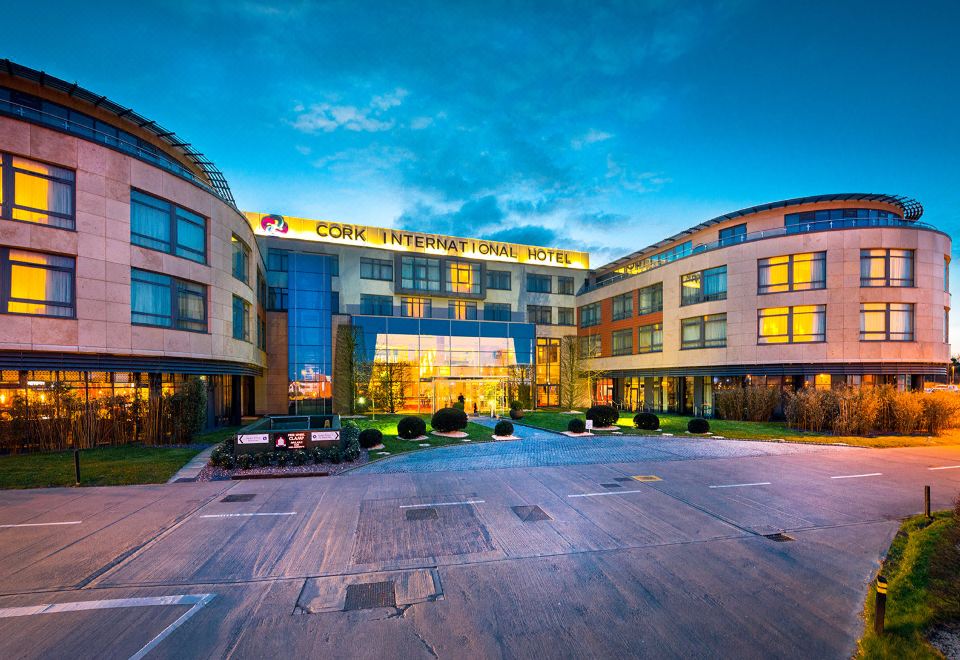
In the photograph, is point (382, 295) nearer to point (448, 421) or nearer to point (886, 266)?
point (448, 421)

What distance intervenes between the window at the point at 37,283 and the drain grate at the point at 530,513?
2102 cm

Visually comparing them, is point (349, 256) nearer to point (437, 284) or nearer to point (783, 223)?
point (437, 284)

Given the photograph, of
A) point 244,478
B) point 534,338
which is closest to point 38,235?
point 244,478

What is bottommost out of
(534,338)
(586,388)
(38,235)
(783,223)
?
(586,388)

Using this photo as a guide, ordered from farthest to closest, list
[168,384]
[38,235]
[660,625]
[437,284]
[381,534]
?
[437,284] → [168,384] → [38,235] → [381,534] → [660,625]

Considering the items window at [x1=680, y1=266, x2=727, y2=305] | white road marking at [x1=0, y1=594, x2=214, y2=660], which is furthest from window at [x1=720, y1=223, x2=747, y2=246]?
white road marking at [x1=0, y1=594, x2=214, y2=660]

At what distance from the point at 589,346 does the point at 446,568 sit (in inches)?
1704

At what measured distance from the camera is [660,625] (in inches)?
239

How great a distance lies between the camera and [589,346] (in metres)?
49.1

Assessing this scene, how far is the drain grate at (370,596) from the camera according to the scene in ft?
21.8

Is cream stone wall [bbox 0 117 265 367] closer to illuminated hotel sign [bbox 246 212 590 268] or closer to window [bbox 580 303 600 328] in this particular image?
illuminated hotel sign [bbox 246 212 590 268]

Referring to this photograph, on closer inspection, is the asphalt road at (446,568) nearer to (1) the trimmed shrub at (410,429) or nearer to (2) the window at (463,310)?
(1) the trimmed shrub at (410,429)

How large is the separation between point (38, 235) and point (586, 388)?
43243 millimetres

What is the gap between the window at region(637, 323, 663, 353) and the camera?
40875 millimetres
